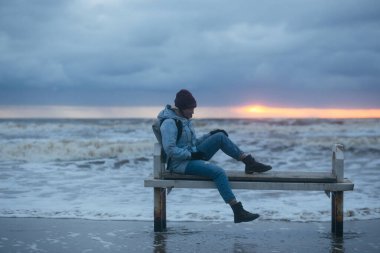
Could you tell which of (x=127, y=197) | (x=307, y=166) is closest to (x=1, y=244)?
(x=127, y=197)

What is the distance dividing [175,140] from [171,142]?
8 cm

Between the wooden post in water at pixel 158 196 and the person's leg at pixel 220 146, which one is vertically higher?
the person's leg at pixel 220 146

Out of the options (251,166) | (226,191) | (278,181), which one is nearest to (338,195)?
(278,181)

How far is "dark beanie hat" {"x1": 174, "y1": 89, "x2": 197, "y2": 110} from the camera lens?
6293mm

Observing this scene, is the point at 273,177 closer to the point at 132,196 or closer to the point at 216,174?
the point at 216,174

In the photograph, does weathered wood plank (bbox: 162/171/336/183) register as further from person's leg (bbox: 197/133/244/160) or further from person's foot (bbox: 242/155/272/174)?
person's leg (bbox: 197/133/244/160)

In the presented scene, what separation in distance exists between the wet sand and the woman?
52 cm

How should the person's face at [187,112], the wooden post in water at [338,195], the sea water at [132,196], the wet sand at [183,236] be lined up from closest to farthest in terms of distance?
the wet sand at [183,236] < the wooden post in water at [338,195] < the person's face at [187,112] < the sea water at [132,196]

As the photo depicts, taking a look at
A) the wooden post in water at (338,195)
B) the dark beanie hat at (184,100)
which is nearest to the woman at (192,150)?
the dark beanie hat at (184,100)

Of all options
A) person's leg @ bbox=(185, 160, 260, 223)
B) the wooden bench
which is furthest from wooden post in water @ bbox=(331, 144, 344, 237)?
person's leg @ bbox=(185, 160, 260, 223)

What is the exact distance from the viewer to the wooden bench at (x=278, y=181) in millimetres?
6172

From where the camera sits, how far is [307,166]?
698 inches

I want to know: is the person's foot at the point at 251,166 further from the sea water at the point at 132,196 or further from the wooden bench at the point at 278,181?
the sea water at the point at 132,196

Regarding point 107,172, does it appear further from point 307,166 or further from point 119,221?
point 119,221
